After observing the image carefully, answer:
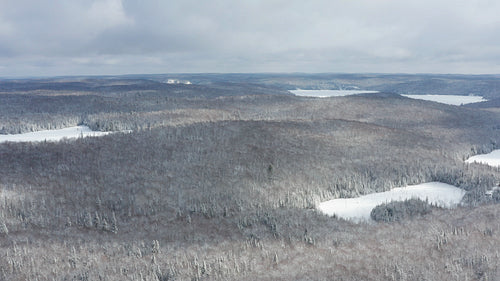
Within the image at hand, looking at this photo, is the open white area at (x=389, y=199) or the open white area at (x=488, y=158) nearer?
the open white area at (x=389, y=199)

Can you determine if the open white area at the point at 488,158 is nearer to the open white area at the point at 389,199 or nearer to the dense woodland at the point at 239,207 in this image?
the dense woodland at the point at 239,207

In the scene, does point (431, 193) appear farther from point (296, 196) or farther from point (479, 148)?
point (479, 148)

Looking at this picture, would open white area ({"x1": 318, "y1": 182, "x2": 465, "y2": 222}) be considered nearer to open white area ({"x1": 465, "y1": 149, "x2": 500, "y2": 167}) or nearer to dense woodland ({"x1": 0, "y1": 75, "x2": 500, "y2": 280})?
dense woodland ({"x1": 0, "y1": 75, "x2": 500, "y2": 280})

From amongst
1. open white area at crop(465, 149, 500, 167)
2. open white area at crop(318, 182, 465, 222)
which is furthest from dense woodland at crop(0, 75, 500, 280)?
open white area at crop(465, 149, 500, 167)

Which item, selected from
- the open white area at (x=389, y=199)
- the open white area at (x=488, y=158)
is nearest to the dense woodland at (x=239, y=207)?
the open white area at (x=389, y=199)

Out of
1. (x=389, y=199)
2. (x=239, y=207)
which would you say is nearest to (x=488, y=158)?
(x=389, y=199)

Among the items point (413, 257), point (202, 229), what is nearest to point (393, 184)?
point (413, 257)
